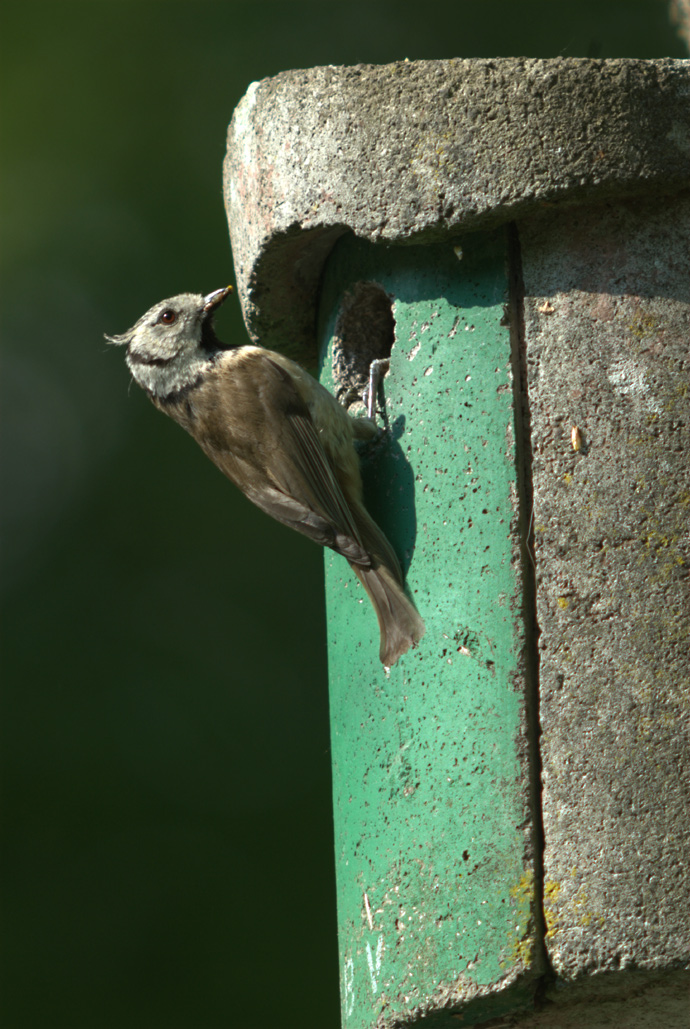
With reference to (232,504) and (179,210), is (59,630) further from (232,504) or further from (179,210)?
(179,210)

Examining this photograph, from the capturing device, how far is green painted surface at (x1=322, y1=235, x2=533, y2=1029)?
11.1 ft

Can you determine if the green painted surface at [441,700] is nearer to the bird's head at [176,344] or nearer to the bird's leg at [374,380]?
the bird's leg at [374,380]

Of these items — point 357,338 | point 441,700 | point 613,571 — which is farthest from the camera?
point 357,338

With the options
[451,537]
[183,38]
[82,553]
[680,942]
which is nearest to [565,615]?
[451,537]

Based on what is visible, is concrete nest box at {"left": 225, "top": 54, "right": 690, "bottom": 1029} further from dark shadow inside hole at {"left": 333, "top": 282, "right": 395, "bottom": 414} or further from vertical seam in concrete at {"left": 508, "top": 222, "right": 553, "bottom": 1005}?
dark shadow inside hole at {"left": 333, "top": 282, "right": 395, "bottom": 414}

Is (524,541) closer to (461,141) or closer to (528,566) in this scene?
(528,566)

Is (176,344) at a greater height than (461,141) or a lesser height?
lesser

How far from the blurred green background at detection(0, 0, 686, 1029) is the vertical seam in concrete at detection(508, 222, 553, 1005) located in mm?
3905

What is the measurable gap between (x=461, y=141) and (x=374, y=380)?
0.71 m

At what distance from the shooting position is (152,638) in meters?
7.85

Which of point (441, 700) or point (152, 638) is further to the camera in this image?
point (152, 638)

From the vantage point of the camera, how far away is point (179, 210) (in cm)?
780

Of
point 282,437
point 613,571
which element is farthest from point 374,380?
point 613,571

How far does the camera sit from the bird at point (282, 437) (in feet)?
12.0
